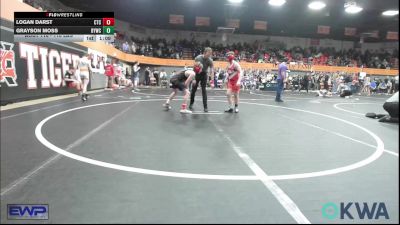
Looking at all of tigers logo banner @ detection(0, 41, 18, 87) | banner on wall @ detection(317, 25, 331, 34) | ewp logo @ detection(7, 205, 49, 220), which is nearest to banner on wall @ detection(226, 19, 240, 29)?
banner on wall @ detection(317, 25, 331, 34)

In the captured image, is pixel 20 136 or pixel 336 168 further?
pixel 20 136

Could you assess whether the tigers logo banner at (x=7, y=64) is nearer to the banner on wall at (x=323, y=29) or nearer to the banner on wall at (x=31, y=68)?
the banner on wall at (x=31, y=68)

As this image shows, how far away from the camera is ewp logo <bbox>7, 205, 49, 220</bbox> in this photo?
1888 millimetres

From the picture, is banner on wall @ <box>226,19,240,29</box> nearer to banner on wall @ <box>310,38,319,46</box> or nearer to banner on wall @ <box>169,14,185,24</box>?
banner on wall @ <box>169,14,185,24</box>

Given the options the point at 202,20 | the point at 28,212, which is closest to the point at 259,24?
the point at 202,20

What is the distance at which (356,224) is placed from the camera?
1769mm

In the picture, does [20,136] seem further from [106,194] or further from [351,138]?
[351,138]

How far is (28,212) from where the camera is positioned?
1942 millimetres

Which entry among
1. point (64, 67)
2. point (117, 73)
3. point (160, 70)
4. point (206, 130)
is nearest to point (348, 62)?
point (160, 70)

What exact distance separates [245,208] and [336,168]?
157 cm
